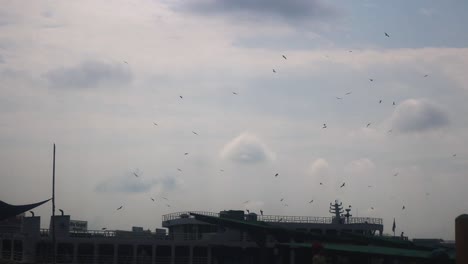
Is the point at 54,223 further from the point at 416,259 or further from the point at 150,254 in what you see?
the point at 416,259

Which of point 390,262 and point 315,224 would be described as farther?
point 315,224

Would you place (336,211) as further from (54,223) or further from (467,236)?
(467,236)

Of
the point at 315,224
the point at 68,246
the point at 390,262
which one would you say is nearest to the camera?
the point at 390,262

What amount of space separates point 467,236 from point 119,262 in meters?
83.5

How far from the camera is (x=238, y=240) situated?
9856cm

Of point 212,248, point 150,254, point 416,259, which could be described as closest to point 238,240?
point 212,248

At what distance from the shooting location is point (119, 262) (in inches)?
3730

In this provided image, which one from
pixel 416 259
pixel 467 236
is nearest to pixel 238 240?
pixel 416 259

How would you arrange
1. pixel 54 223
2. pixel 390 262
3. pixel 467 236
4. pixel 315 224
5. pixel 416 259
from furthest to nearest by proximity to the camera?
pixel 315 224 → pixel 54 223 → pixel 390 262 → pixel 416 259 → pixel 467 236

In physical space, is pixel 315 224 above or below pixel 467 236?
above

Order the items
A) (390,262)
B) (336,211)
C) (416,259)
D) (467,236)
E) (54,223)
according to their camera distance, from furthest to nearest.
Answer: (336,211)
(54,223)
(390,262)
(416,259)
(467,236)

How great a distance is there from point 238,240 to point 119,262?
55.0ft

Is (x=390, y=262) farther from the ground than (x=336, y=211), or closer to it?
closer to it

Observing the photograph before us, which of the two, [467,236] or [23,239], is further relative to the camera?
[23,239]
